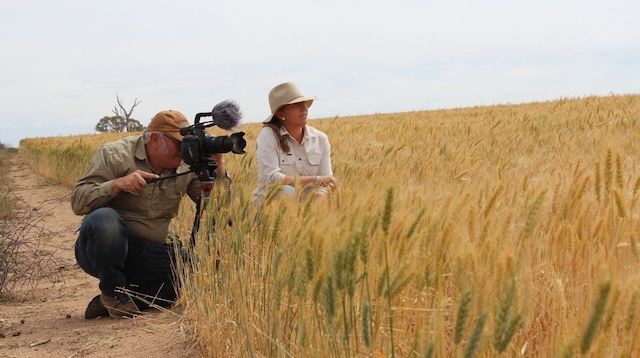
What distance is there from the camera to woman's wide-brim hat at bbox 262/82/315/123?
344 cm

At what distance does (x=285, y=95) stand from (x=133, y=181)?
39.1 inches

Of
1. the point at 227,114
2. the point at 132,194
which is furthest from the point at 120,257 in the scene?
the point at 227,114

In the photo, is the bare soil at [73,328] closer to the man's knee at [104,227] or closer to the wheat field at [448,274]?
the man's knee at [104,227]

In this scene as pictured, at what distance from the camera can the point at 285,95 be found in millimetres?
3475

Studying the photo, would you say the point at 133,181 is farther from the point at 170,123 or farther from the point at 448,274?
the point at 448,274

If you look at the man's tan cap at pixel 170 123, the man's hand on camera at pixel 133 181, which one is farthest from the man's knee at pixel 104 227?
the man's tan cap at pixel 170 123

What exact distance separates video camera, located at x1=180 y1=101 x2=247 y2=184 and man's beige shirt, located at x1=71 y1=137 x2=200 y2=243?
1.45ft

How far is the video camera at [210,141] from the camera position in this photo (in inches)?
104

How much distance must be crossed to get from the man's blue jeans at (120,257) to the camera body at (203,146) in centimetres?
51

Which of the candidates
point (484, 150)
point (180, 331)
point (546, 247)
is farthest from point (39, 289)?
point (546, 247)

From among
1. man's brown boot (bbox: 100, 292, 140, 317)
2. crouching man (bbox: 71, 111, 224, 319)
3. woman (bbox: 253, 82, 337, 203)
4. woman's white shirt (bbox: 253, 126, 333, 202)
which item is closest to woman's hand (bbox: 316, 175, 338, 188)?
woman (bbox: 253, 82, 337, 203)

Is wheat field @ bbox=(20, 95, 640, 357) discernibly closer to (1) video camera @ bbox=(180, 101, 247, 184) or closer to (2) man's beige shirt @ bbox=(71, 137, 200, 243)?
(1) video camera @ bbox=(180, 101, 247, 184)

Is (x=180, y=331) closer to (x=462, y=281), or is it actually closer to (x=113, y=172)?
(x=113, y=172)

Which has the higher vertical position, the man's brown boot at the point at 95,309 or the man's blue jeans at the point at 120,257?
the man's blue jeans at the point at 120,257
